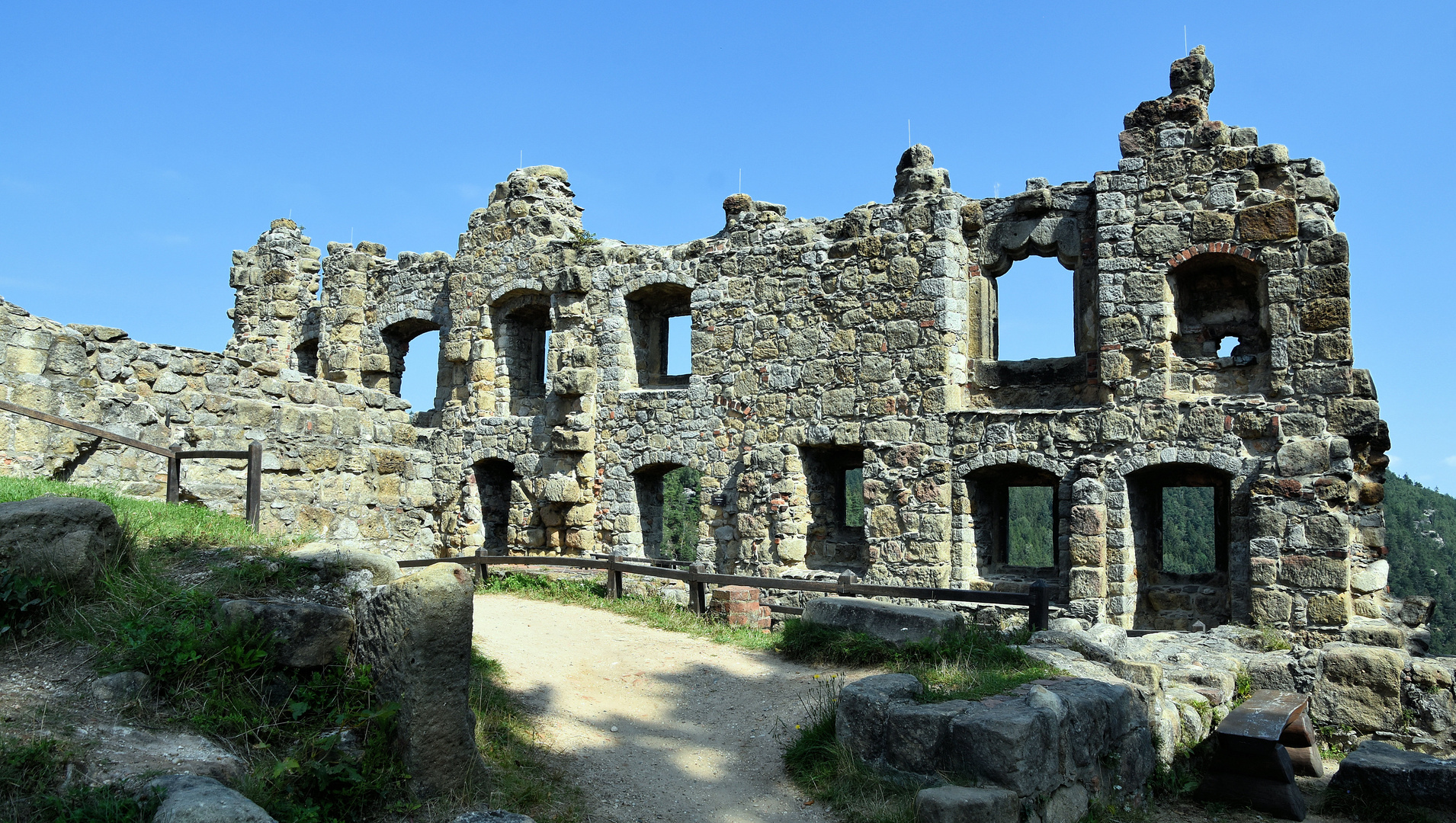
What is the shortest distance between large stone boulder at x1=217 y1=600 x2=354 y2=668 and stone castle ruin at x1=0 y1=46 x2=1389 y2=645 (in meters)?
4.65

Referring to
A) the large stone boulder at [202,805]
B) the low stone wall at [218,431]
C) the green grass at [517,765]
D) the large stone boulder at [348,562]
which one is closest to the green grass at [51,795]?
Answer: the large stone boulder at [202,805]

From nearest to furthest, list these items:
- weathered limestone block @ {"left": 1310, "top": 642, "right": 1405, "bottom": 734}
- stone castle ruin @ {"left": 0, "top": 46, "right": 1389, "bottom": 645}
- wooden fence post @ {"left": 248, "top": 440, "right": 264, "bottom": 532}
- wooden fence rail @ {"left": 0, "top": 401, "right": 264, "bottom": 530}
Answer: wooden fence rail @ {"left": 0, "top": 401, "right": 264, "bottom": 530}, wooden fence post @ {"left": 248, "top": 440, "right": 264, "bottom": 532}, weathered limestone block @ {"left": 1310, "top": 642, "right": 1405, "bottom": 734}, stone castle ruin @ {"left": 0, "top": 46, "right": 1389, "bottom": 645}

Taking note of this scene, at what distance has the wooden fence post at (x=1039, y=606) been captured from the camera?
8023 mm

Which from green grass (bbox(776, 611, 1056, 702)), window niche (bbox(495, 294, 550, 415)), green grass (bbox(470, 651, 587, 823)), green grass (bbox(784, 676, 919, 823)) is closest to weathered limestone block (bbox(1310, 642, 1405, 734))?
green grass (bbox(776, 611, 1056, 702))

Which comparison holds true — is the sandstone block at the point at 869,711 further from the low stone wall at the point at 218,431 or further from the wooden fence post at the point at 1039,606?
the low stone wall at the point at 218,431

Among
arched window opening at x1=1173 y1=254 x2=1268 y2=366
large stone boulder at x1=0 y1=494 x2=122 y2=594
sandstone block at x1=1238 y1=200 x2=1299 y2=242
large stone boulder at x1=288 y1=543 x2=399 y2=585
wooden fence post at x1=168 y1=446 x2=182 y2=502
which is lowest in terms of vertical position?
large stone boulder at x1=288 y1=543 x2=399 y2=585

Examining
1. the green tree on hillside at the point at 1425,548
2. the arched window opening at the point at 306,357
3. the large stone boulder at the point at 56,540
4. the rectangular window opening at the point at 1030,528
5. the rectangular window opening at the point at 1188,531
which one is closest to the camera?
the large stone boulder at the point at 56,540

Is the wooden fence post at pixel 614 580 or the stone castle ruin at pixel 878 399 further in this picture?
the wooden fence post at pixel 614 580

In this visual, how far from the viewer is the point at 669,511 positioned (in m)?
37.1

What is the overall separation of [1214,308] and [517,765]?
9.40 metres

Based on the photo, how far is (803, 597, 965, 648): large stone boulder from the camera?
23.9 ft

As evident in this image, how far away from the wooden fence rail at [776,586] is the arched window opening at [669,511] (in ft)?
3.27

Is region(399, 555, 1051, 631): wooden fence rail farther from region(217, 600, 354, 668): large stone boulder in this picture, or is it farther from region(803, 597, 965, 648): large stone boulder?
region(217, 600, 354, 668): large stone boulder

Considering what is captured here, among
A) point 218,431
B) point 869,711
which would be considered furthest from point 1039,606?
point 218,431
